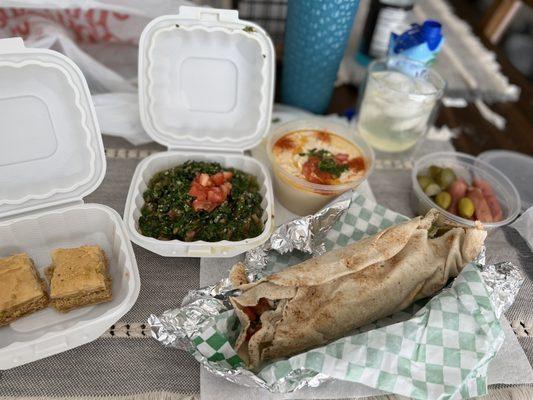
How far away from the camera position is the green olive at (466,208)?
142 centimetres

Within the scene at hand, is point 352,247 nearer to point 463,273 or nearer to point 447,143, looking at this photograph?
point 463,273

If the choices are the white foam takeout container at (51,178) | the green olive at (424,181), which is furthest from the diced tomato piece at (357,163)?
the white foam takeout container at (51,178)

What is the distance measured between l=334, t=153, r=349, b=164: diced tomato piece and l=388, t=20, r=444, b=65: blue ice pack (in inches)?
21.8

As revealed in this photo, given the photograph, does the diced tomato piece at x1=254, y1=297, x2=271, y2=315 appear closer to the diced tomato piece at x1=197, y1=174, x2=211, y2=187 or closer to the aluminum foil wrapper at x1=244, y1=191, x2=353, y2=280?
the aluminum foil wrapper at x1=244, y1=191, x2=353, y2=280

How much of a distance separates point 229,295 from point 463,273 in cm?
62

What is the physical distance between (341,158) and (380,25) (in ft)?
2.71

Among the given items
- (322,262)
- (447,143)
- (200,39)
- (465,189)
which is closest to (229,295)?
(322,262)

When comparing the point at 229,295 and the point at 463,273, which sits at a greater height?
the point at 463,273

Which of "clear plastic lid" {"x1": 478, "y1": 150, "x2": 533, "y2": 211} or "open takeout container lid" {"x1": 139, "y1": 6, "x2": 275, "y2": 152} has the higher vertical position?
"open takeout container lid" {"x1": 139, "y1": 6, "x2": 275, "y2": 152}

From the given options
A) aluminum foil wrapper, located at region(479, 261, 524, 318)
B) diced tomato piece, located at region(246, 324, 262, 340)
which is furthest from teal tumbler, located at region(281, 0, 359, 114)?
diced tomato piece, located at region(246, 324, 262, 340)

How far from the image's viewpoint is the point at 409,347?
97cm

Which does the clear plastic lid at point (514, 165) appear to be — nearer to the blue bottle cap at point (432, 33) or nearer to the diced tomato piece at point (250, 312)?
the blue bottle cap at point (432, 33)

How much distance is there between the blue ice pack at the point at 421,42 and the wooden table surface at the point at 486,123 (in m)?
0.39

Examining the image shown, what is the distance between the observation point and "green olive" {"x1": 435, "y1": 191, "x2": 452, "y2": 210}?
1450 mm
